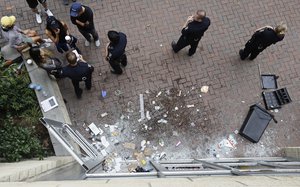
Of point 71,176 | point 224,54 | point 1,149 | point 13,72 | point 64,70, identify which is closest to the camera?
point 71,176

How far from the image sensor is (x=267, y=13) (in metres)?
9.20

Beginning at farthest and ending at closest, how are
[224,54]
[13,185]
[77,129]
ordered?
1. [224,54]
2. [77,129]
3. [13,185]

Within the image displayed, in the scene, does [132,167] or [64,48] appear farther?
[64,48]

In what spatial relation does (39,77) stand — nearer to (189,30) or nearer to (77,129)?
(77,129)

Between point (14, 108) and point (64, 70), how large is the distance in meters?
1.43

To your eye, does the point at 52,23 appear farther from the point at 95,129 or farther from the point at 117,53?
the point at 95,129

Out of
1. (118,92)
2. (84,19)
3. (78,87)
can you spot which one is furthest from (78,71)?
(118,92)

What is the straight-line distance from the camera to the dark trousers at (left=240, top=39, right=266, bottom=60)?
26.3ft

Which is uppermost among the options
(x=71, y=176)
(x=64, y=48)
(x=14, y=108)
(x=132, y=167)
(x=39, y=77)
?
(x=64, y=48)

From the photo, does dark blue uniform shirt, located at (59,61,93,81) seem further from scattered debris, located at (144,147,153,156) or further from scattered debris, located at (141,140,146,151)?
scattered debris, located at (144,147,153,156)

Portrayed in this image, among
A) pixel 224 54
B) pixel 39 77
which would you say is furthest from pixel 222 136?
pixel 39 77

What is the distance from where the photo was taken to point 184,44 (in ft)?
26.9

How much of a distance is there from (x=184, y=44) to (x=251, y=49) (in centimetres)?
156

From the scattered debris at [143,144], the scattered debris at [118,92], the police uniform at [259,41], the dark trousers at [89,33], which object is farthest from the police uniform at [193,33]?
the scattered debris at [143,144]
